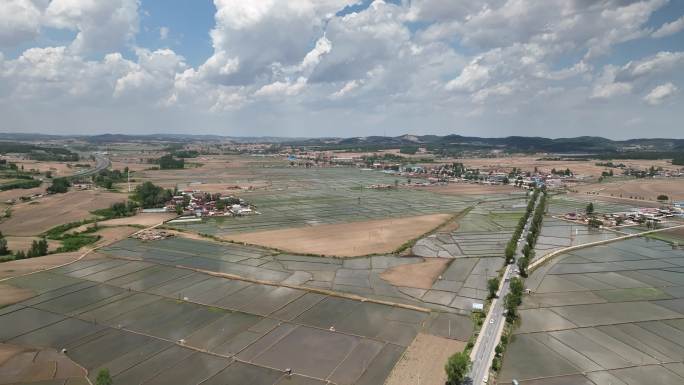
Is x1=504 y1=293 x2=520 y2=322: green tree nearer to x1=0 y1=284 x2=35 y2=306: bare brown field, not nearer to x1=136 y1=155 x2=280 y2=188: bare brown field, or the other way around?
x1=0 y1=284 x2=35 y2=306: bare brown field

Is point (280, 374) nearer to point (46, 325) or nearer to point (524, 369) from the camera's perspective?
point (524, 369)

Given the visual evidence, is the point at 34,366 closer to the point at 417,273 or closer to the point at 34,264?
the point at 34,264

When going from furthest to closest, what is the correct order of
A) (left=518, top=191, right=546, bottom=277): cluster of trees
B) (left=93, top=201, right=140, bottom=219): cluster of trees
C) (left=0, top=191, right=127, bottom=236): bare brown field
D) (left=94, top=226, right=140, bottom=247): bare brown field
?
(left=93, top=201, right=140, bottom=219): cluster of trees, (left=0, top=191, right=127, bottom=236): bare brown field, (left=94, top=226, right=140, bottom=247): bare brown field, (left=518, top=191, right=546, bottom=277): cluster of trees

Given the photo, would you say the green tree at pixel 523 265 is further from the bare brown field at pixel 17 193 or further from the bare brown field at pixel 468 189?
the bare brown field at pixel 17 193

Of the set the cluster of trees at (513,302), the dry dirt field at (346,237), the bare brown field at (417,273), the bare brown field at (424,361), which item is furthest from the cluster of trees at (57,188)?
the cluster of trees at (513,302)

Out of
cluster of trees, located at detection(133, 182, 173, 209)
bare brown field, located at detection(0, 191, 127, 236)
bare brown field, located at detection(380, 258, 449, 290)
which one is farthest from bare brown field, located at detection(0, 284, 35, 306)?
cluster of trees, located at detection(133, 182, 173, 209)
